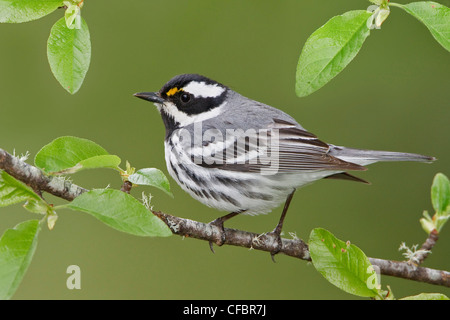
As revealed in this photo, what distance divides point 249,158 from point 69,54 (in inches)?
79.9

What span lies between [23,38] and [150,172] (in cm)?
539

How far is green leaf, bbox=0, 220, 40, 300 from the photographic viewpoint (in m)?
1.82

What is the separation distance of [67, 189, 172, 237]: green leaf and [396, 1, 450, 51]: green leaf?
1.13 metres

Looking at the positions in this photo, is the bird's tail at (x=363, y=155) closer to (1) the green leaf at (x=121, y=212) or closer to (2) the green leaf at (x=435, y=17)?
(2) the green leaf at (x=435, y=17)

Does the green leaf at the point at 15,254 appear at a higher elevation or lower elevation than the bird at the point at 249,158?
lower

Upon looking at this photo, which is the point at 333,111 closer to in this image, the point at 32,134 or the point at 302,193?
the point at 302,193

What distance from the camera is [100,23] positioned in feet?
24.3

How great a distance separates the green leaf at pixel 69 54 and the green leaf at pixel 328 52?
2.51 feet

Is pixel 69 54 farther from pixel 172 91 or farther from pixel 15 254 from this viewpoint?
pixel 172 91

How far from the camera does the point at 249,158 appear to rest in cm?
399

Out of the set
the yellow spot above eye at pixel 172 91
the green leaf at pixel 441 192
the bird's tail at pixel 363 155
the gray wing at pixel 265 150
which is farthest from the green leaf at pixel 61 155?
the yellow spot above eye at pixel 172 91

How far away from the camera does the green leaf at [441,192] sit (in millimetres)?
2789

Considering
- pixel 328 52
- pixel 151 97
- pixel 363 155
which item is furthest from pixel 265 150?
pixel 328 52

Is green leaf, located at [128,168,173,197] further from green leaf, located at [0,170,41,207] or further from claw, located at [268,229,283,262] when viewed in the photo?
claw, located at [268,229,283,262]
